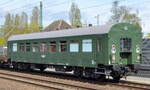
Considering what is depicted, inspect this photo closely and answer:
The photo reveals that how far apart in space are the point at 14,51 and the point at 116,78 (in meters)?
11.7

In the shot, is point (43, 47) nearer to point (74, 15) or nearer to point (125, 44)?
point (125, 44)

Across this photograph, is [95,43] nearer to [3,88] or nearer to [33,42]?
[3,88]

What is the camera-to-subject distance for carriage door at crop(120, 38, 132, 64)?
18.1m

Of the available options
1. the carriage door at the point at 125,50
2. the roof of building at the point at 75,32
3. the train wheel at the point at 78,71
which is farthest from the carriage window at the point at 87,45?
the carriage door at the point at 125,50

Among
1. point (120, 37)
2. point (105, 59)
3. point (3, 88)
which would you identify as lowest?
point (3, 88)

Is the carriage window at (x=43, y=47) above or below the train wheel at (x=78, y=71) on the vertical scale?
above

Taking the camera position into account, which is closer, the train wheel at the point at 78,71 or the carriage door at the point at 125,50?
the carriage door at the point at 125,50

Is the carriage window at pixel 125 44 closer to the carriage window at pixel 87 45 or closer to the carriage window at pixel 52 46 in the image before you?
the carriage window at pixel 87 45

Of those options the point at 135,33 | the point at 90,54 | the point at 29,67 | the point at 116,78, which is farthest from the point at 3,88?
the point at 29,67

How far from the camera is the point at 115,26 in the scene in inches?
704

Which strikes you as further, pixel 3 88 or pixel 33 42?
pixel 33 42

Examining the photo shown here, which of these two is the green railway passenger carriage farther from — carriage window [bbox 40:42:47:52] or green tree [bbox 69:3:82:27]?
green tree [bbox 69:3:82:27]

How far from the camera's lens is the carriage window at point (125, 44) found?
18.2 metres

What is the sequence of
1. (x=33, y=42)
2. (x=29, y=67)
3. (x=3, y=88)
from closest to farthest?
(x=3, y=88) → (x=33, y=42) → (x=29, y=67)
